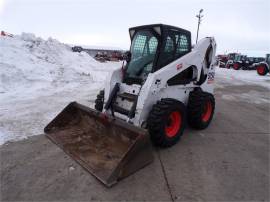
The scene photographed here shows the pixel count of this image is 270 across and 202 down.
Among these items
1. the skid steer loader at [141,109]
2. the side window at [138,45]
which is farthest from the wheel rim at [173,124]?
the side window at [138,45]

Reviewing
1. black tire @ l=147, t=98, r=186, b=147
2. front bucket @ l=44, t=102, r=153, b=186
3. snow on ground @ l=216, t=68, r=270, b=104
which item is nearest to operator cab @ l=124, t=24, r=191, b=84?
black tire @ l=147, t=98, r=186, b=147

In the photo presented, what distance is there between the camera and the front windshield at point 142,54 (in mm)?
4332

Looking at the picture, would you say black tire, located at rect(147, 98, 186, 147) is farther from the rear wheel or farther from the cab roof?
the rear wheel

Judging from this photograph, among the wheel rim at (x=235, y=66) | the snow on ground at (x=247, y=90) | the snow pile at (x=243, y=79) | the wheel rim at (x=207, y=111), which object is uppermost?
the wheel rim at (x=235, y=66)

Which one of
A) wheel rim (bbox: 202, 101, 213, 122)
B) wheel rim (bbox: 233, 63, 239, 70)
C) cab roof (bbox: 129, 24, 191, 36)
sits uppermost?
cab roof (bbox: 129, 24, 191, 36)

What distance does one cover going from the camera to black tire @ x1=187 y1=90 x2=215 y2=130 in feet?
15.1

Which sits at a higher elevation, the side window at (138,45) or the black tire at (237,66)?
the side window at (138,45)

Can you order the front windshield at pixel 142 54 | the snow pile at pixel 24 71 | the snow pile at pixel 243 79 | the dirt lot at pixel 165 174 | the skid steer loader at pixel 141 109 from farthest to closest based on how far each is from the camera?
the snow pile at pixel 243 79
the snow pile at pixel 24 71
the front windshield at pixel 142 54
the skid steer loader at pixel 141 109
the dirt lot at pixel 165 174

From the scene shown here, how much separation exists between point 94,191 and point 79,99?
16.0 feet

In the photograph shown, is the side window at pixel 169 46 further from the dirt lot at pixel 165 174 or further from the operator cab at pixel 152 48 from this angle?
the dirt lot at pixel 165 174

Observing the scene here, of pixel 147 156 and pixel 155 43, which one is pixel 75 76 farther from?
pixel 147 156

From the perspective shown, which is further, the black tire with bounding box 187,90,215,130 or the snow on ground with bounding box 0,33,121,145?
the snow on ground with bounding box 0,33,121,145

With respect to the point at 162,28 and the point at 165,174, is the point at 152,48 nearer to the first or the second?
the point at 162,28

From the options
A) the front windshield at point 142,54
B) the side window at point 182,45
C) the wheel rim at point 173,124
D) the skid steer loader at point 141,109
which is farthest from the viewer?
the side window at point 182,45
